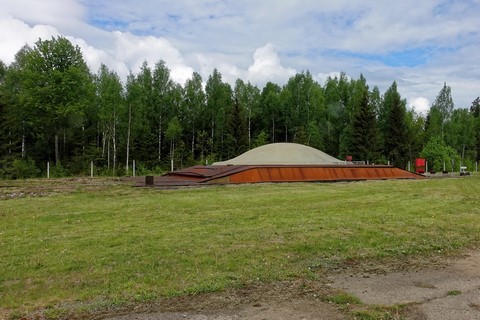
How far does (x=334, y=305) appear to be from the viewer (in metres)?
4.53

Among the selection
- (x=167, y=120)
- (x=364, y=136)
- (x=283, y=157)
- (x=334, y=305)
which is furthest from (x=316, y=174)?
(x=167, y=120)

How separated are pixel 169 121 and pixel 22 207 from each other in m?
35.0

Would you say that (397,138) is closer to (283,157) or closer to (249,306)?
(283,157)

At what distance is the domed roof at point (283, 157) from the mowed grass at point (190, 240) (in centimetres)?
1175

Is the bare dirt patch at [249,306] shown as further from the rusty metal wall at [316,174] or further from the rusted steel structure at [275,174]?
the rusty metal wall at [316,174]

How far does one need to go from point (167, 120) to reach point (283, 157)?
2372cm

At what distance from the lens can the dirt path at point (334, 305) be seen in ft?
14.0

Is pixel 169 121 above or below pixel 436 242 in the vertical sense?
above

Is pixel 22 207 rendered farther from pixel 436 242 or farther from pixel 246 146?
pixel 246 146

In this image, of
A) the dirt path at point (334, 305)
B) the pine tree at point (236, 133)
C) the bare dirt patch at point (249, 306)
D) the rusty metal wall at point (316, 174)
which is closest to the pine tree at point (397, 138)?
the pine tree at point (236, 133)

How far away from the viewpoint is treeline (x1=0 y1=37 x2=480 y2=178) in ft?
115

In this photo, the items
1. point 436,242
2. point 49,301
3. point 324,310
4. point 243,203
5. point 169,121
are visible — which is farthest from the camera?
point 169,121

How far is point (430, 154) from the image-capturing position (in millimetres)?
46594

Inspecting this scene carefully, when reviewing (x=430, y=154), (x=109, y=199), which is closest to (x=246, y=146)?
(x=430, y=154)
